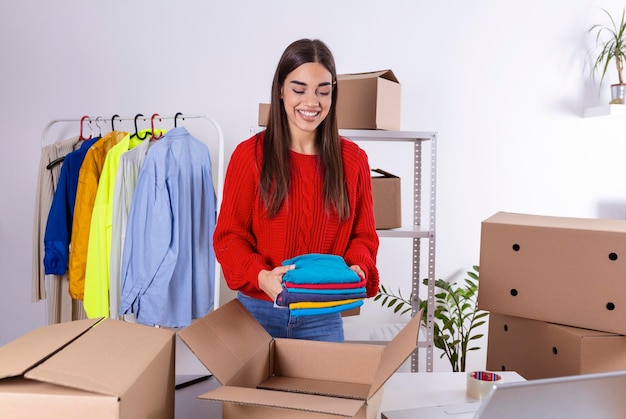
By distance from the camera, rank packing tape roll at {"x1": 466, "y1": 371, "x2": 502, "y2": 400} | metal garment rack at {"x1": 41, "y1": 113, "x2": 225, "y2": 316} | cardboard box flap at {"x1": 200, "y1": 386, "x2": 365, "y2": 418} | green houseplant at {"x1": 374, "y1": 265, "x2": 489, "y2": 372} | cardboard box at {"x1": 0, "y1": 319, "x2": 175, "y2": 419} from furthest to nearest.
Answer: green houseplant at {"x1": 374, "y1": 265, "x2": 489, "y2": 372} → metal garment rack at {"x1": 41, "y1": 113, "x2": 225, "y2": 316} → packing tape roll at {"x1": 466, "y1": 371, "x2": 502, "y2": 400} → cardboard box flap at {"x1": 200, "y1": 386, "x2": 365, "y2": 418} → cardboard box at {"x1": 0, "y1": 319, "x2": 175, "y2": 419}

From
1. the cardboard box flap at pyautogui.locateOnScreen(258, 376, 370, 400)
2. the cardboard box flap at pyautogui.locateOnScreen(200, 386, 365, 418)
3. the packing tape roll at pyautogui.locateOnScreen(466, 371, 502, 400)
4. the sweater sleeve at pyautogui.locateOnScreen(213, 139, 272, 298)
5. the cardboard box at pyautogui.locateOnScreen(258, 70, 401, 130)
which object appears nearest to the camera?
the cardboard box flap at pyautogui.locateOnScreen(200, 386, 365, 418)

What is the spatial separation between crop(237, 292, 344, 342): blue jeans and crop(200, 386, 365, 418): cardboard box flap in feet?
1.89

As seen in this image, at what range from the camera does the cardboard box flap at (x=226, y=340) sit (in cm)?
92

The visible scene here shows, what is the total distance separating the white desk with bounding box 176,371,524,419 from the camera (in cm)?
110

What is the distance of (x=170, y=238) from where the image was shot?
8.44ft

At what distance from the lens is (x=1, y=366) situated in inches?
28.2

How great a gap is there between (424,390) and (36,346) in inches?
29.7

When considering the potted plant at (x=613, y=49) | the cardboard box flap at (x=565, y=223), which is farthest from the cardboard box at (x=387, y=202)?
the potted plant at (x=613, y=49)

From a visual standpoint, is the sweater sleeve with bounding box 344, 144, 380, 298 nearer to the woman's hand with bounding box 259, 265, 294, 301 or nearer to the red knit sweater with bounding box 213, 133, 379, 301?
the red knit sweater with bounding box 213, 133, 379, 301

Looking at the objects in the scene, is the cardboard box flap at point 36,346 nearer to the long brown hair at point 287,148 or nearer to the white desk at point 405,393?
the white desk at point 405,393

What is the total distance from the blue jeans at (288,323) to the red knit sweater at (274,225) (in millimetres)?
26

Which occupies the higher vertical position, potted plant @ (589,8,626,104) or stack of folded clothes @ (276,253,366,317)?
potted plant @ (589,8,626,104)

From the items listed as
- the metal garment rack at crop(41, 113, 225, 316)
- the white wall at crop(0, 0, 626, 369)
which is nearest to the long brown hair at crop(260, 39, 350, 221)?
the metal garment rack at crop(41, 113, 225, 316)

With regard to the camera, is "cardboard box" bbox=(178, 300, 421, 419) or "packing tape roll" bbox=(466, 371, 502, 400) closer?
"cardboard box" bbox=(178, 300, 421, 419)
